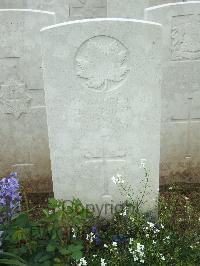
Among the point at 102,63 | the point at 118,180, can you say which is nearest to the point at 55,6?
the point at 102,63

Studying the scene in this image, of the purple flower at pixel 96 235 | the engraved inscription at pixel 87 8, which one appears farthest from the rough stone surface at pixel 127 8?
the purple flower at pixel 96 235

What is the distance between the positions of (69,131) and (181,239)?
113 centimetres

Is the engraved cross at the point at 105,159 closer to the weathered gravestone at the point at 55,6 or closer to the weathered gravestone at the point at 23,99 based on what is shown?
the weathered gravestone at the point at 23,99

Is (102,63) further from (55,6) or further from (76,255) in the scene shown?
(55,6)

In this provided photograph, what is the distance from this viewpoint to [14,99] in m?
4.04

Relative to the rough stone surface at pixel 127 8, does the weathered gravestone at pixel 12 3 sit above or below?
above

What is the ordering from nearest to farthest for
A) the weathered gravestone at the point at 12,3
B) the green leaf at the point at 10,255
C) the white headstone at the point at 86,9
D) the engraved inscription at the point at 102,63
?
the green leaf at the point at 10,255
the engraved inscription at the point at 102,63
the white headstone at the point at 86,9
the weathered gravestone at the point at 12,3

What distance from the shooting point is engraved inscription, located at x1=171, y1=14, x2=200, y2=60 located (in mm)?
3846

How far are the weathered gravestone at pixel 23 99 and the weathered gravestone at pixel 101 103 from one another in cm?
95

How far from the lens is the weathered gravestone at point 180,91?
3832 mm

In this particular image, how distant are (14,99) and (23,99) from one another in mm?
82

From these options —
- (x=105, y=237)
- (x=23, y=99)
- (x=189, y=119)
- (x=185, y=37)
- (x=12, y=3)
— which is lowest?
(x=105, y=237)

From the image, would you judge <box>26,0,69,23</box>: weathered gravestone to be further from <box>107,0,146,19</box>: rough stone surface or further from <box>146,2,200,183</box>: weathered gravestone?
<box>146,2,200,183</box>: weathered gravestone

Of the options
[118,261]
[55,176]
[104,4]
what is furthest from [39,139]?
[104,4]
